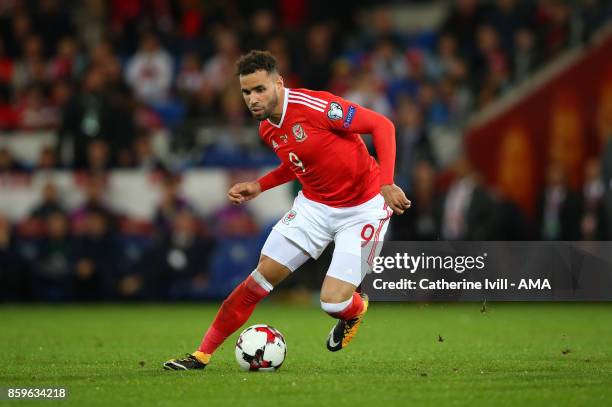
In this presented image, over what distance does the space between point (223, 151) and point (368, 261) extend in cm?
883

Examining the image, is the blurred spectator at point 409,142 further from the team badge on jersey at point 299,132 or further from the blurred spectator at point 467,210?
the team badge on jersey at point 299,132

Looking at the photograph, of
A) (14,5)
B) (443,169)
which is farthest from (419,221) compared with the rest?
(14,5)

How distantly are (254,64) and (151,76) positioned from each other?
1128 centimetres

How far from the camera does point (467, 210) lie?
1505 cm

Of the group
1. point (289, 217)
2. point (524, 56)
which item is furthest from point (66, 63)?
point (289, 217)

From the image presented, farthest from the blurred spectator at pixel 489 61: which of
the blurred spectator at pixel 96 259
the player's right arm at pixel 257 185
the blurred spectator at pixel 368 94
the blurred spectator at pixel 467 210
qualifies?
the player's right arm at pixel 257 185

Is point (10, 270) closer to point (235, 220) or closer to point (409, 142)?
point (235, 220)

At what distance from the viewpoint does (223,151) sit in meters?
16.6

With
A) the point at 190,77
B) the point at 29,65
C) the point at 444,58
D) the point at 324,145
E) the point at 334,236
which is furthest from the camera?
the point at 29,65

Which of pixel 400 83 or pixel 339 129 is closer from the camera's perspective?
pixel 339 129

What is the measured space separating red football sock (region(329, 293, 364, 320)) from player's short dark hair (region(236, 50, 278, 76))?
5.55 ft

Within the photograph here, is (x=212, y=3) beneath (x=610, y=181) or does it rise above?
above

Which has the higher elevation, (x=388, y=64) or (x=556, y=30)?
(x=556, y=30)

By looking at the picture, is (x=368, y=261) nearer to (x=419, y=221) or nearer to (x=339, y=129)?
(x=339, y=129)
